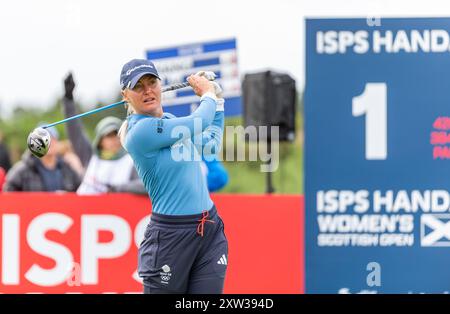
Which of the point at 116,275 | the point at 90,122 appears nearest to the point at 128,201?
the point at 116,275

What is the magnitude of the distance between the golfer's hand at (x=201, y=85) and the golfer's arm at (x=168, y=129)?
0.20 m

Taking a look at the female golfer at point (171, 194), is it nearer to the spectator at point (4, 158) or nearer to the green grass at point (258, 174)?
the spectator at point (4, 158)

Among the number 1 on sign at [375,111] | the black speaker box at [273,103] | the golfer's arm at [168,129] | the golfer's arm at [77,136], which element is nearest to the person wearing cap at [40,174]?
the golfer's arm at [77,136]

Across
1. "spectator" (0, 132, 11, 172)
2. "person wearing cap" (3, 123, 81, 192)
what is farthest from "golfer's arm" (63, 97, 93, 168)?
"spectator" (0, 132, 11, 172)

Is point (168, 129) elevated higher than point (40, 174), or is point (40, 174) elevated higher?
point (168, 129)

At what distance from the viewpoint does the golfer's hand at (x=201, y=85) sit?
21.1 ft

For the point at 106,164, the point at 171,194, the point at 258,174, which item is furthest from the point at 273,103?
the point at 258,174

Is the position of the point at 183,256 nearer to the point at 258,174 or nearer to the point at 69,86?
the point at 69,86

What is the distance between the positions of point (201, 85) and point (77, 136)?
4.00 m

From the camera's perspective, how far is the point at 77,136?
33.5ft

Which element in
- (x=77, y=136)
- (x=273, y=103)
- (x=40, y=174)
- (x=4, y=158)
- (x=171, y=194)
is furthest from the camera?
(x=4, y=158)

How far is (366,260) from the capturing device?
27.9ft
